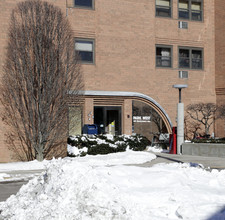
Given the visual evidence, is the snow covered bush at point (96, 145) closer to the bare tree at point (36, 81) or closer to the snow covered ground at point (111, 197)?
the bare tree at point (36, 81)

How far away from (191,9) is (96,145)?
13.3 m

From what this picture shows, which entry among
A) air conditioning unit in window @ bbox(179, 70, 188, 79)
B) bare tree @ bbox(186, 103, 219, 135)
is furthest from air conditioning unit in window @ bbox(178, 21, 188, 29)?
Result: bare tree @ bbox(186, 103, 219, 135)

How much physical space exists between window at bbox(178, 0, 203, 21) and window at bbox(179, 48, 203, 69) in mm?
2253

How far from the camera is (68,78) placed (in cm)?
1809

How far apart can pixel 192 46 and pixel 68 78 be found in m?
11.7

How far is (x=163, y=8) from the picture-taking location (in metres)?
25.9

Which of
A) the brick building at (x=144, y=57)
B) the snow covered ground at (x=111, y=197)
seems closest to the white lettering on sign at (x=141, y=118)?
the brick building at (x=144, y=57)

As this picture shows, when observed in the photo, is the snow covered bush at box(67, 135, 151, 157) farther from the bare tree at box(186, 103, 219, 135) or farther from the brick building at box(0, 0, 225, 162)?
the bare tree at box(186, 103, 219, 135)

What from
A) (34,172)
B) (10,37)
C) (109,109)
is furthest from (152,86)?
(34,172)

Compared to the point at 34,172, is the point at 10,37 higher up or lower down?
higher up

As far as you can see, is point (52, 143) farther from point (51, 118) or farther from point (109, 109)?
point (109, 109)

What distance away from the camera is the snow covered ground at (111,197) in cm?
689

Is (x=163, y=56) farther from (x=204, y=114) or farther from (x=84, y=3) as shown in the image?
(x=84, y=3)

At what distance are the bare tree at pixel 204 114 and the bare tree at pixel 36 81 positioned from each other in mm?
10572
